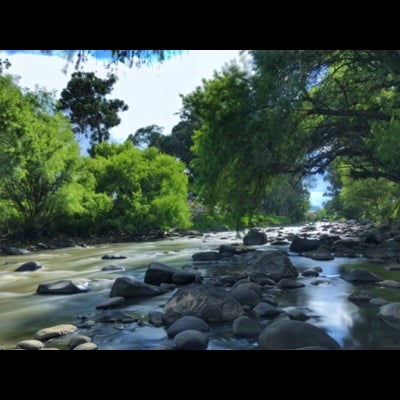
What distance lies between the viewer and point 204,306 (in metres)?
6.84

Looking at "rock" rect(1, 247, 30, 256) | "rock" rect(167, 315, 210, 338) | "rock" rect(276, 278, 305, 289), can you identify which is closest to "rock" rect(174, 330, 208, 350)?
"rock" rect(167, 315, 210, 338)

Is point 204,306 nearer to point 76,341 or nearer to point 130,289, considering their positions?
point 76,341

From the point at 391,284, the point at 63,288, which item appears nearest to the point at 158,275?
the point at 63,288

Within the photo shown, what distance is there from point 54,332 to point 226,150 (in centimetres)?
1202

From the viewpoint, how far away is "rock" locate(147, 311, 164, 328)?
673 cm

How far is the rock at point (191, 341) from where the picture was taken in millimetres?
5469

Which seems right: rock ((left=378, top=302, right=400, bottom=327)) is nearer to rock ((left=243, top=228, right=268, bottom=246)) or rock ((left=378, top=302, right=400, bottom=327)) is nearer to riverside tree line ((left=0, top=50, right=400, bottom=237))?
riverside tree line ((left=0, top=50, right=400, bottom=237))

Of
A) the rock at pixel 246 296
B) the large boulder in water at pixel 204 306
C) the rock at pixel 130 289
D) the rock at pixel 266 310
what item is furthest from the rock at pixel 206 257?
the large boulder in water at pixel 204 306
